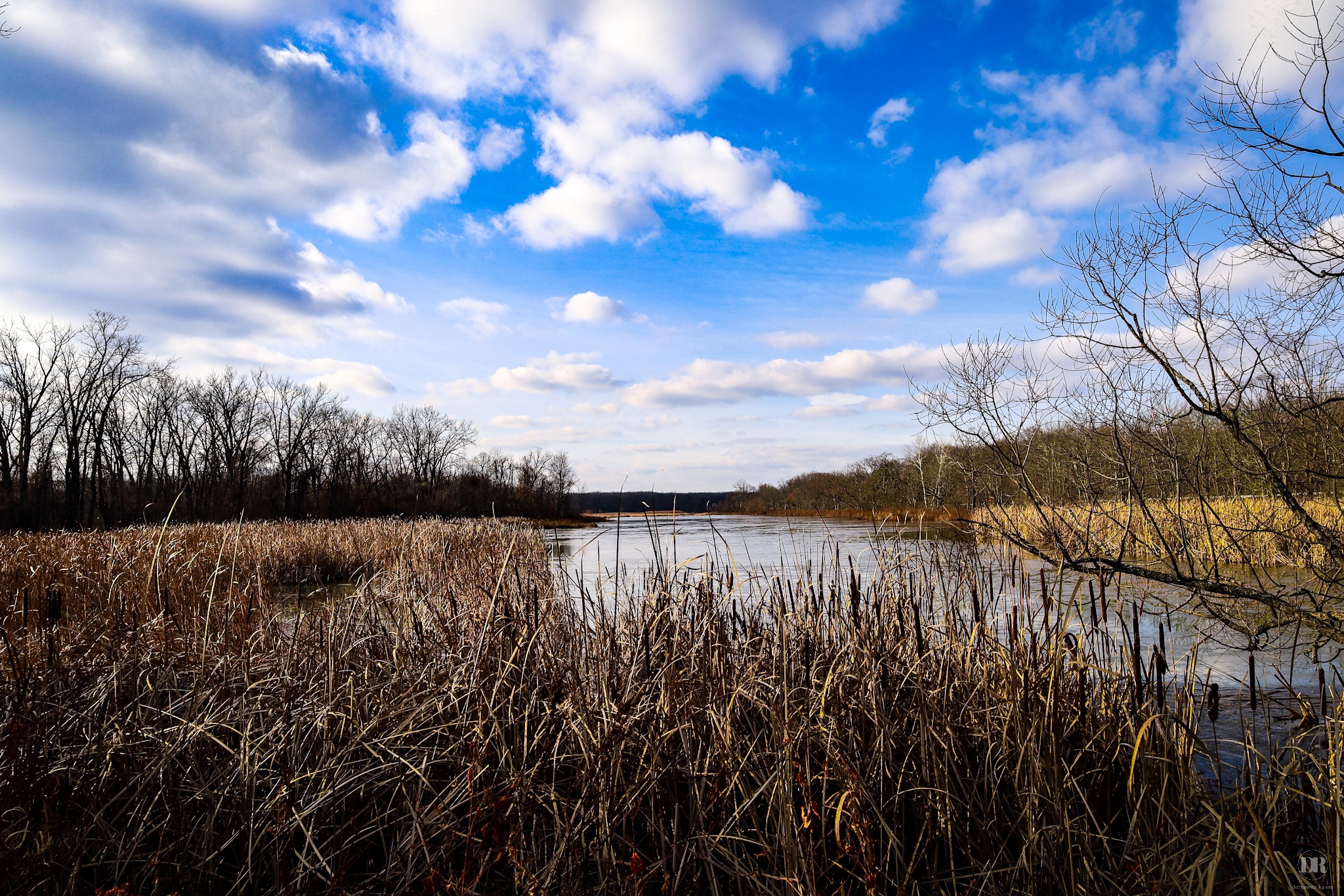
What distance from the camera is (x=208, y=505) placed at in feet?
139

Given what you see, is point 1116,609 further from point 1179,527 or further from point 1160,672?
point 1160,672

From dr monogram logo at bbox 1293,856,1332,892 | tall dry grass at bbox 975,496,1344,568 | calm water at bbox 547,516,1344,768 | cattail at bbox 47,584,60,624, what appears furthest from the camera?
tall dry grass at bbox 975,496,1344,568

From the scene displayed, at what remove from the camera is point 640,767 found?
8.05 ft

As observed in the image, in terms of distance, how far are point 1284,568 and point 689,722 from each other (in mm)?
13114

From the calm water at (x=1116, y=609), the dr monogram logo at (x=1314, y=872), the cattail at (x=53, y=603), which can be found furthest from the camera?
the calm water at (x=1116, y=609)

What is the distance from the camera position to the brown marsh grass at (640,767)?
211 centimetres

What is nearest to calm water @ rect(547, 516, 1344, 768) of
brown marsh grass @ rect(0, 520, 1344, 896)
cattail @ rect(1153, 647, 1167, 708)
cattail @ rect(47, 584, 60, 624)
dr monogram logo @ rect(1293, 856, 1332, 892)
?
cattail @ rect(1153, 647, 1167, 708)

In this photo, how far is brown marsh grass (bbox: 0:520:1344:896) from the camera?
83.1 inches

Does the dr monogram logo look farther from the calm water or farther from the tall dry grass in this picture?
the tall dry grass

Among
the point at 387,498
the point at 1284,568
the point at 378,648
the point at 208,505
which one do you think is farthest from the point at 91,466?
the point at 1284,568

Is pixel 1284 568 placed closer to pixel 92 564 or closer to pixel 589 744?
pixel 589 744

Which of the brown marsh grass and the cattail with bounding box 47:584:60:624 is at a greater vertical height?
the cattail with bounding box 47:584:60:624

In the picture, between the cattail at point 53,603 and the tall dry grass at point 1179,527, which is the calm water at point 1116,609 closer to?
the tall dry grass at point 1179,527

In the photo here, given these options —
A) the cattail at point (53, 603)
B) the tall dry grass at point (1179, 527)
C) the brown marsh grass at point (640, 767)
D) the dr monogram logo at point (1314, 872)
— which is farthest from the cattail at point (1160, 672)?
the cattail at point (53, 603)
